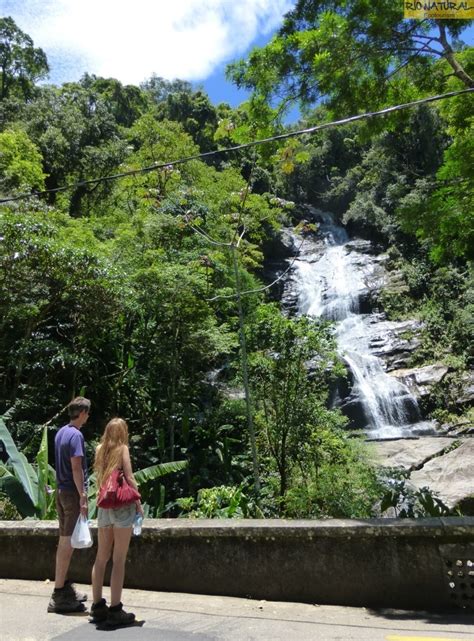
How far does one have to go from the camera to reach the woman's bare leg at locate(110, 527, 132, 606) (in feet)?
12.8

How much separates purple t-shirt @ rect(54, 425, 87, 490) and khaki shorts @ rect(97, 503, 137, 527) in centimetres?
43

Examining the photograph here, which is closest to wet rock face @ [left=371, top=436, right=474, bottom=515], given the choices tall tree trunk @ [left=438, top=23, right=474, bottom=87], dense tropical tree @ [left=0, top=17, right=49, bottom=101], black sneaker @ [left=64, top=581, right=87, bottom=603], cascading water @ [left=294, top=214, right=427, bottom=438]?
cascading water @ [left=294, top=214, right=427, bottom=438]

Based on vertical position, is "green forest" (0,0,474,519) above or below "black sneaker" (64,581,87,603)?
above

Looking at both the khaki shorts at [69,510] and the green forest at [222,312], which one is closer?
the khaki shorts at [69,510]

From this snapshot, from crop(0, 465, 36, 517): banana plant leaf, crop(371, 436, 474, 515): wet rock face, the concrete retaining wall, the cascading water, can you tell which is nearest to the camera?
the concrete retaining wall

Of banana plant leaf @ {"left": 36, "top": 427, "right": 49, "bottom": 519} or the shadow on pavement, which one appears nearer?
the shadow on pavement

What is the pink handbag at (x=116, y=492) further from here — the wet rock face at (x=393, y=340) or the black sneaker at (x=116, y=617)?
the wet rock face at (x=393, y=340)

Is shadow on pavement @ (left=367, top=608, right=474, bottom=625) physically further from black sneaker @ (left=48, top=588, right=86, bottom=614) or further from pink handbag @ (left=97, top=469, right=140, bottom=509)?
black sneaker @ (left=48, top=588, right=86, bottom=614)

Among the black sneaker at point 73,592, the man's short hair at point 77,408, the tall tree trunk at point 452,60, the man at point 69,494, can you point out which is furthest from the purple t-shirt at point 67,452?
the tall tree trunk at point 452,60

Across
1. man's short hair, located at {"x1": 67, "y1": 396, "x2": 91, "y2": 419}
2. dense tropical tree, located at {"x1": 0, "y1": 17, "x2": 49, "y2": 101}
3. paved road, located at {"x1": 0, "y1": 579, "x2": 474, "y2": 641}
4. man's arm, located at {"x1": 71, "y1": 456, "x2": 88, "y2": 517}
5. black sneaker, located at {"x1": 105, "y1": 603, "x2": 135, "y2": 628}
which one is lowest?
paved road, located at {"x1": 0, "y1": 579, "x2": 474, "y2": 641}

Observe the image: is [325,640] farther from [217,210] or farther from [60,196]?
[60,196]

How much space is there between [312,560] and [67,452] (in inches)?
86.2

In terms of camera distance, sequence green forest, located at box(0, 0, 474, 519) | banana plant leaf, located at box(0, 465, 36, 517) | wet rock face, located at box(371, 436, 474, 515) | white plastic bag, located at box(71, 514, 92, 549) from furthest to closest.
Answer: wet rock face, located at box(371, 436, 474, 515)
green forest, located at box(0, 0, 474, 519)
banana plant leaf, located at box(0, 465, 36, 517)
white plastic bag, located at box(71, 514, 92, 549)

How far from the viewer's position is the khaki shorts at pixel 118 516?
3.94 metres
